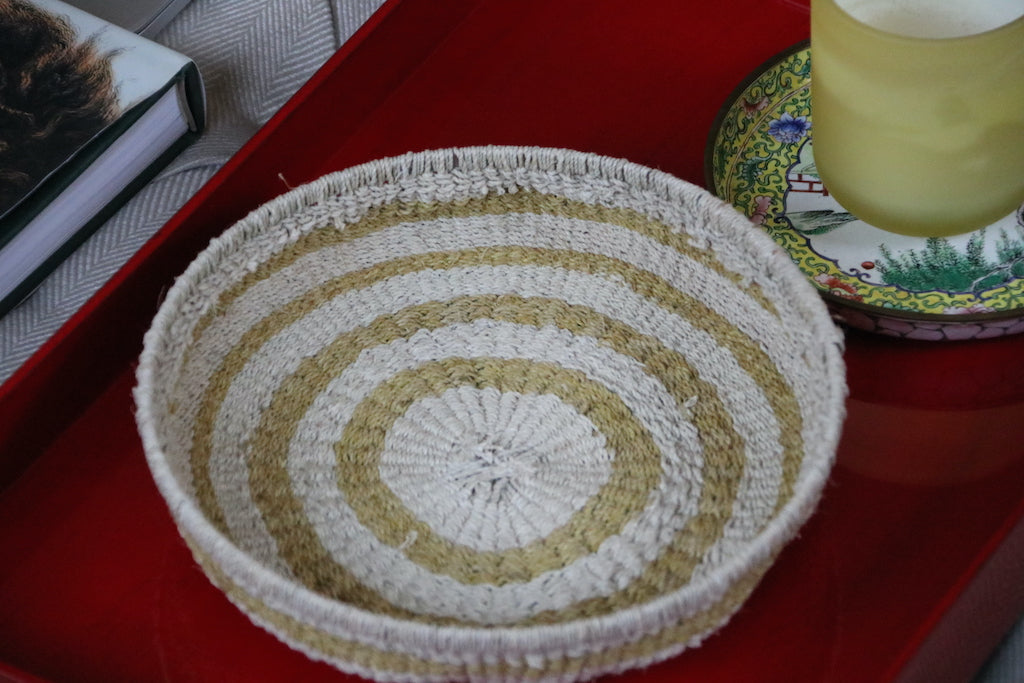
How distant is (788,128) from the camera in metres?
0.71

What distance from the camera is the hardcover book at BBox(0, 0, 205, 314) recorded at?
27.9 inches

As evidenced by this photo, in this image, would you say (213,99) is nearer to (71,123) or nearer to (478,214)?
(71,123)

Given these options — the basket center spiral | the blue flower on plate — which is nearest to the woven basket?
the basket center spiral

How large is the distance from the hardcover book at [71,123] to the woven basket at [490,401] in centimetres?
17

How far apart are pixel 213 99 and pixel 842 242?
46 centimetres

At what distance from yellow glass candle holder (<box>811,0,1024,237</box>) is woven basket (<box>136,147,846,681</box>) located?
0.26ft

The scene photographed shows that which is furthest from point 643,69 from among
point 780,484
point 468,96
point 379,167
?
point 780,484

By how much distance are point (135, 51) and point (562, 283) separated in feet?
1.06

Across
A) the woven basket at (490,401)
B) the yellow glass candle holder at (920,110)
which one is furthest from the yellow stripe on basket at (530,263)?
the yellow glass candle holder at (920,110)

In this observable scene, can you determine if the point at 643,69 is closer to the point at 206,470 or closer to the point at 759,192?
the point at 759,192

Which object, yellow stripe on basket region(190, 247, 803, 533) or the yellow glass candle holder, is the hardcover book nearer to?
yellow stripe on basket region(190, 247, 803, 533)

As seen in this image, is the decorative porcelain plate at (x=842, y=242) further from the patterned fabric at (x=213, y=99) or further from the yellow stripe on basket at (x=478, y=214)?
the patterned fabric at (x=213, y=99)

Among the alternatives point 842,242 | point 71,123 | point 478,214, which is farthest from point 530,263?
point 71,123

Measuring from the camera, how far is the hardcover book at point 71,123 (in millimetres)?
709
